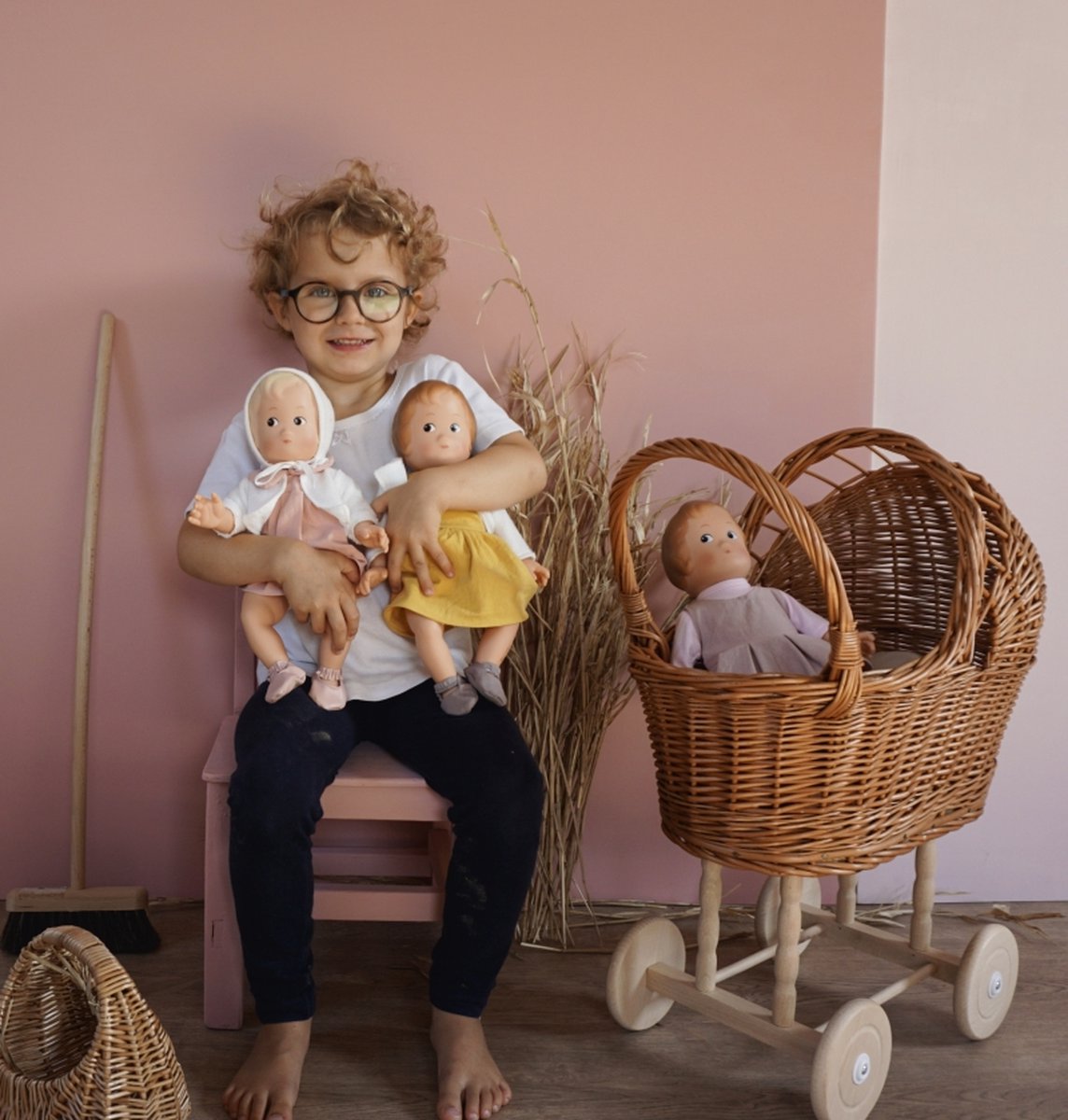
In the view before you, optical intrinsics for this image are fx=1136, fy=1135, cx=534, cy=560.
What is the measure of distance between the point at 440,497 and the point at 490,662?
269mm

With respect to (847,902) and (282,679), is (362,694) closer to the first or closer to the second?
(282,679)

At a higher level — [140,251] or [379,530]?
[140,251]

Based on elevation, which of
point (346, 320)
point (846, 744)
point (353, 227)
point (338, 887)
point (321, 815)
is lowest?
point (338, 887)

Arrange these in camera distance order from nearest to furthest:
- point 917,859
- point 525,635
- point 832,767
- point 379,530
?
point 832,767 → point 379,530 → point 917,859 → point 525,635

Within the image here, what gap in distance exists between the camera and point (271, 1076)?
1.56m

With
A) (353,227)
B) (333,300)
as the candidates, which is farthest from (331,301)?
(353,227)

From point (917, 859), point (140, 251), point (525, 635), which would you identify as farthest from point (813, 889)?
point (140, 251)

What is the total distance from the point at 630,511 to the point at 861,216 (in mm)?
742

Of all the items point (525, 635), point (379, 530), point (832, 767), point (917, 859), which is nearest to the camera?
point (832, 767)

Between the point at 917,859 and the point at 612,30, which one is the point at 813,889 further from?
the point at 612,30

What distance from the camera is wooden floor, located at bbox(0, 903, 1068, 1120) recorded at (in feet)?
5.29

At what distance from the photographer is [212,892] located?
1.75 m

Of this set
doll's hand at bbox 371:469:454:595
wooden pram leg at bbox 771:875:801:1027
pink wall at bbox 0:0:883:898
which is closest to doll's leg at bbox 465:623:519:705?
doll's hand at bbox 371:469:454:595

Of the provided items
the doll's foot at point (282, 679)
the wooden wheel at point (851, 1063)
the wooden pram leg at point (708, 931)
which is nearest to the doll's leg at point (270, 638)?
the doll's foot at point (282, 679)
